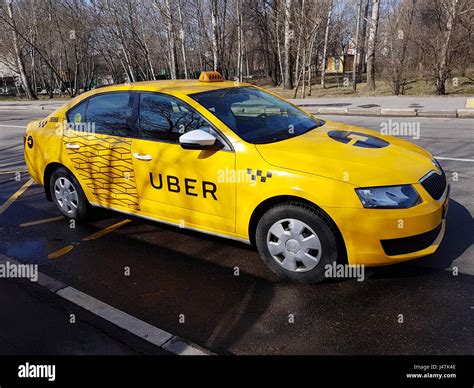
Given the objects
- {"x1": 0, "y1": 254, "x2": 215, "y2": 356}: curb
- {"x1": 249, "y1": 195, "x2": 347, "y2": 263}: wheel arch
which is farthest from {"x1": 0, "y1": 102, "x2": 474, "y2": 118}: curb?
A: {"x1": 0, "y1": 254, "x2": 215, "y2": 356}: curb

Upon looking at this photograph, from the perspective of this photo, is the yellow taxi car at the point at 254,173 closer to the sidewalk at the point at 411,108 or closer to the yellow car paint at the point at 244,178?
the yellow car paint at the point at 244,178

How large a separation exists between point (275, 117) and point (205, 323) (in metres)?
2.20

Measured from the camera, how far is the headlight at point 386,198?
2.87 metres

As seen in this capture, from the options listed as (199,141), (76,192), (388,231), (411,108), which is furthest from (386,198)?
(411,108)

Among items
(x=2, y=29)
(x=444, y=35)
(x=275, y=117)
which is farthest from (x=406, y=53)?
(x=2, y=29)

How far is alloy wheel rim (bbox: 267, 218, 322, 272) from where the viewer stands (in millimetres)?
3123

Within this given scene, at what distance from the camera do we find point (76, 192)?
15.5 ft

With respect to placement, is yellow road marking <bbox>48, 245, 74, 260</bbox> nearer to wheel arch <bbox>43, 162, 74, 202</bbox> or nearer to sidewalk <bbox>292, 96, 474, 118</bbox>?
wheel arch <bbox>43, 162, 74, 202</bbox>

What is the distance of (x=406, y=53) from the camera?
16.9 meters

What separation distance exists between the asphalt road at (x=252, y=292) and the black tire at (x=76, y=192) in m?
0.18

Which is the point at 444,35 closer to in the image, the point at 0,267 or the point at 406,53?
the point at 406,53

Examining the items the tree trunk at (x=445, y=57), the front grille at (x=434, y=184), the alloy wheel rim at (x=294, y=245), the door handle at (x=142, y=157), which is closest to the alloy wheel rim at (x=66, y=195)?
Answer: the door handle at (x=142, y=157)

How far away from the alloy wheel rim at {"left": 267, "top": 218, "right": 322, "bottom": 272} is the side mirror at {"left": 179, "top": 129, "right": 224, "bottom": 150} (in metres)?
0.88

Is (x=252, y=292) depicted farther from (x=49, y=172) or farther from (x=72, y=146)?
(x=49, y=172)
